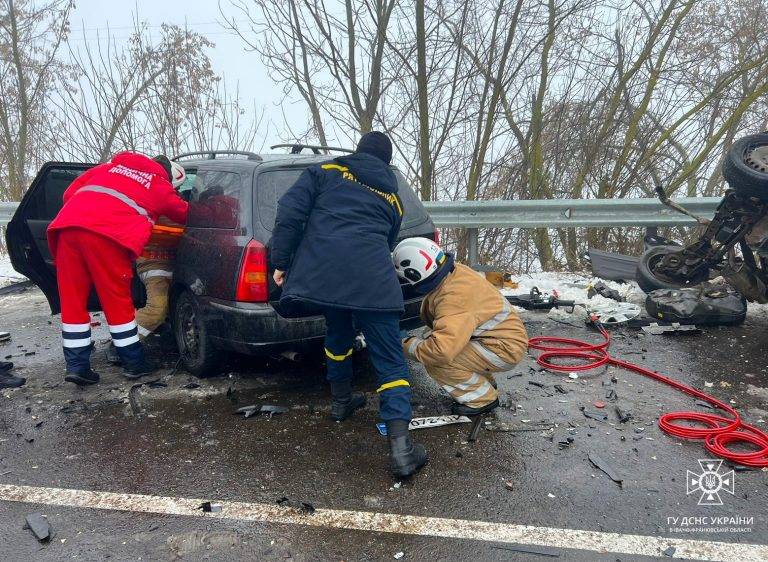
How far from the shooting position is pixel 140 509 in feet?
8.16

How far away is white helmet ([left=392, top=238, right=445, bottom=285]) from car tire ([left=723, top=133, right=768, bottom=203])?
314 cm

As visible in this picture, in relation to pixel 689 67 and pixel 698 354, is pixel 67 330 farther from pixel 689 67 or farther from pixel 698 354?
pixel 689 67

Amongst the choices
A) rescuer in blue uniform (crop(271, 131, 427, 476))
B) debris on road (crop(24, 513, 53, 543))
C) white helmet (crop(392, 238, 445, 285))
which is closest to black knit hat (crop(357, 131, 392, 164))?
rescuer in blue uniform (crop(271, 131, 427, 476))

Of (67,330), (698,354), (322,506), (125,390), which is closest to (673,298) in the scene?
(698,354)

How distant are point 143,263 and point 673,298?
16.2ft

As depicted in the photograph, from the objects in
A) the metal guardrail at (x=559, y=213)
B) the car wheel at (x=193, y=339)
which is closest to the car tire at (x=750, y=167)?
the metal guardrail at (x=559, y=213)

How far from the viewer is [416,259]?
329 centimetres

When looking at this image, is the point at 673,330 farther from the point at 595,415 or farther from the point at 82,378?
the point at 82,378

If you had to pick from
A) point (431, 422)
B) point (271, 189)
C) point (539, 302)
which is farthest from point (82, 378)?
point (539, 302)

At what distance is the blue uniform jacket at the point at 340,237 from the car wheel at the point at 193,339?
3.75 ft

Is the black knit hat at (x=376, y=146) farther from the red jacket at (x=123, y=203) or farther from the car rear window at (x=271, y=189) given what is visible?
the red jacket at (x=123, y=203)

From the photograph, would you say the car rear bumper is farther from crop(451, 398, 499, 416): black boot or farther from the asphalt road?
crop(451, 398, 499, 416): black boot

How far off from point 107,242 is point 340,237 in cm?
196

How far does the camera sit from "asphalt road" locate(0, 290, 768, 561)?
89.1 inches
